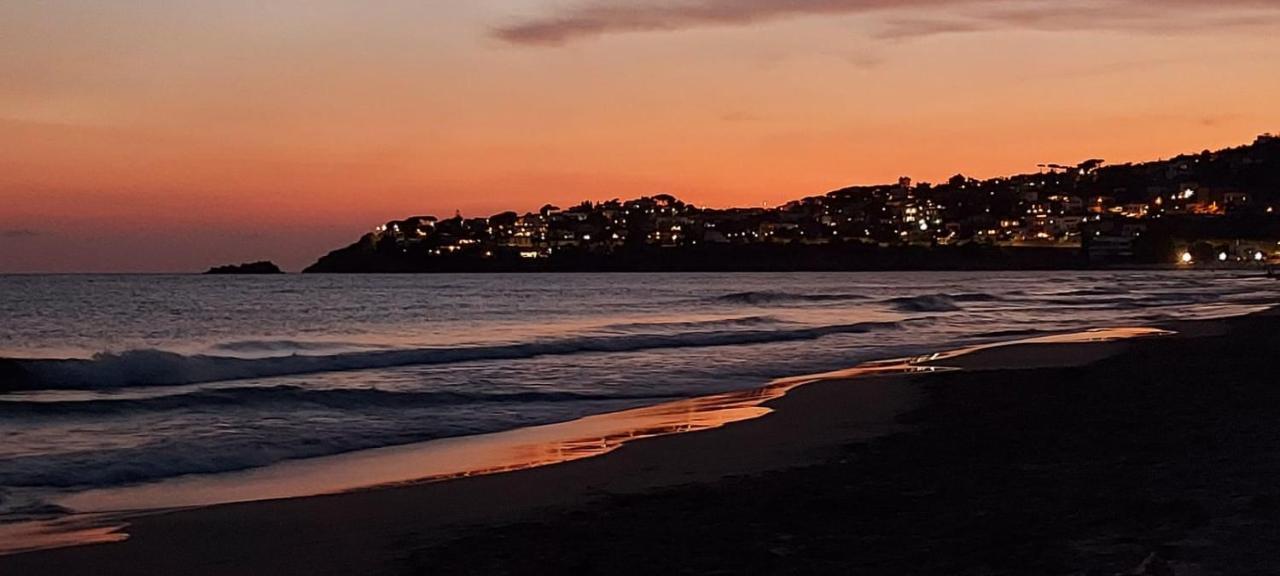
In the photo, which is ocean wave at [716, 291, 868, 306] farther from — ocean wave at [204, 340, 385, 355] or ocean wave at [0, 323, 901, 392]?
ocean wave at [204, 340, 385, 355]

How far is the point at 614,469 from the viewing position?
35.7ft

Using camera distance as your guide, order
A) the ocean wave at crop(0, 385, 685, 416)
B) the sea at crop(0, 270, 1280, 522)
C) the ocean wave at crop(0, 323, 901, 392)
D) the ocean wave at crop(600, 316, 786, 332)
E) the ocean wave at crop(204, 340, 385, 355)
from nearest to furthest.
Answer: the sea at crop(0, 270, 1280, 522)
the ocean wave at crop(0, 385, 685, 416)
the ocean wave at crop(0, 323, 901, 392)
the ocean wave at crop(204, 340, 385, 355)
the ocean wave at crop(600, 316, 786, 332)

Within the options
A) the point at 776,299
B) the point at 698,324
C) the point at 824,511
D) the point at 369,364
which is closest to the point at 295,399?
the point at 369,364

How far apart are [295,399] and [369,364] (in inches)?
322

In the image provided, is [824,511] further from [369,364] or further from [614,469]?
[369,364]

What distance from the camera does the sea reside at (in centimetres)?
1311

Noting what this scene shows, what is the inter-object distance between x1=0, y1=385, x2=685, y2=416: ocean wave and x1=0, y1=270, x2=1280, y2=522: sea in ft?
0.16

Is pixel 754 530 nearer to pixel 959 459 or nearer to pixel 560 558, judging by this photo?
pixel 560 558

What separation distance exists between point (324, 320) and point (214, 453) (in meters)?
36.6

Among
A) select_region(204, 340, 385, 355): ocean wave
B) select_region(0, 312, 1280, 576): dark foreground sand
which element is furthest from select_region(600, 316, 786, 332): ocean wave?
select_region(0, 312, 1280, 576): dark foreground sand

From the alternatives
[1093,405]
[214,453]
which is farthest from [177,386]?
[1093,405]

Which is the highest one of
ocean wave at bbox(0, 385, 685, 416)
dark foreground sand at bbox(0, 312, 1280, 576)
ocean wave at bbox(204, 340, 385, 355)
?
dark foreground sand at bbox(0, 312, 1280, 576)

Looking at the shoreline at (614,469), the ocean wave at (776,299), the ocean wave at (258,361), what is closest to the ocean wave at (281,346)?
the ocean wave at (258,361)

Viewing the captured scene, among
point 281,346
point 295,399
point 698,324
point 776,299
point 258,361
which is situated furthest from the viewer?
point 776,299
